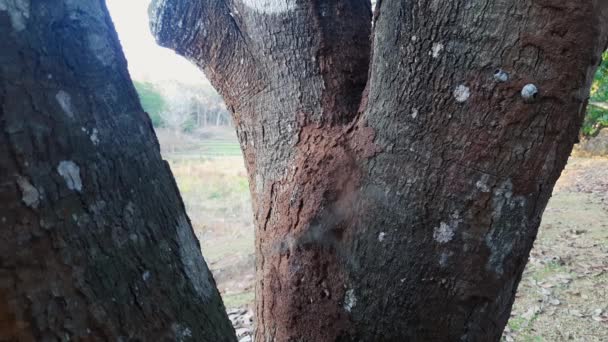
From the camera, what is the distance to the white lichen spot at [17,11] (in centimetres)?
60

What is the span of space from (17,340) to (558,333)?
3310 mm

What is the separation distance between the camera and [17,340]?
0.59m

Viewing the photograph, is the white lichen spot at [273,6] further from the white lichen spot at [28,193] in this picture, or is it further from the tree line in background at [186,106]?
the tree line in background at [186,106]

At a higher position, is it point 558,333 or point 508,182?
point 508,182

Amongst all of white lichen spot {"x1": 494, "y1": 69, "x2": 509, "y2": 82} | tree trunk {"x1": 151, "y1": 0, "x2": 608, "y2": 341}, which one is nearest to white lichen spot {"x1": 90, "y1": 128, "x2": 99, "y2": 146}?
tree trunk {"x1": 151, "y1": 0, "x2": 608, "y2": 341}

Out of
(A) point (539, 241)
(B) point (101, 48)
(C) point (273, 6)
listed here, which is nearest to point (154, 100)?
(A) point (539, 241)

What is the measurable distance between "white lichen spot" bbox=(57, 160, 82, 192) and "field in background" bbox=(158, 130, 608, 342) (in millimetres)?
3130

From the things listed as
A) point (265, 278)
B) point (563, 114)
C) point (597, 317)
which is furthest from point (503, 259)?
point (597, 317)

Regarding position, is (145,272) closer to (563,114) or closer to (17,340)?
(17,340)

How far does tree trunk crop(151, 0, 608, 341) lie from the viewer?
1024mm

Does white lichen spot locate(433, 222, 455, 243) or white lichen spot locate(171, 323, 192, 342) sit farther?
white lichen spot locate(433, 222, 455, 243)

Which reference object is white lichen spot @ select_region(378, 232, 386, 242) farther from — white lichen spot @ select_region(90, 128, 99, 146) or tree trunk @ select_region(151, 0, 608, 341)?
white lichen spot @ select_region(90, 128, 99, 146)

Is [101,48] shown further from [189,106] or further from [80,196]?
[189,106]

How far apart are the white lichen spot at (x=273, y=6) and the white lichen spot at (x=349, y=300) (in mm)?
694
